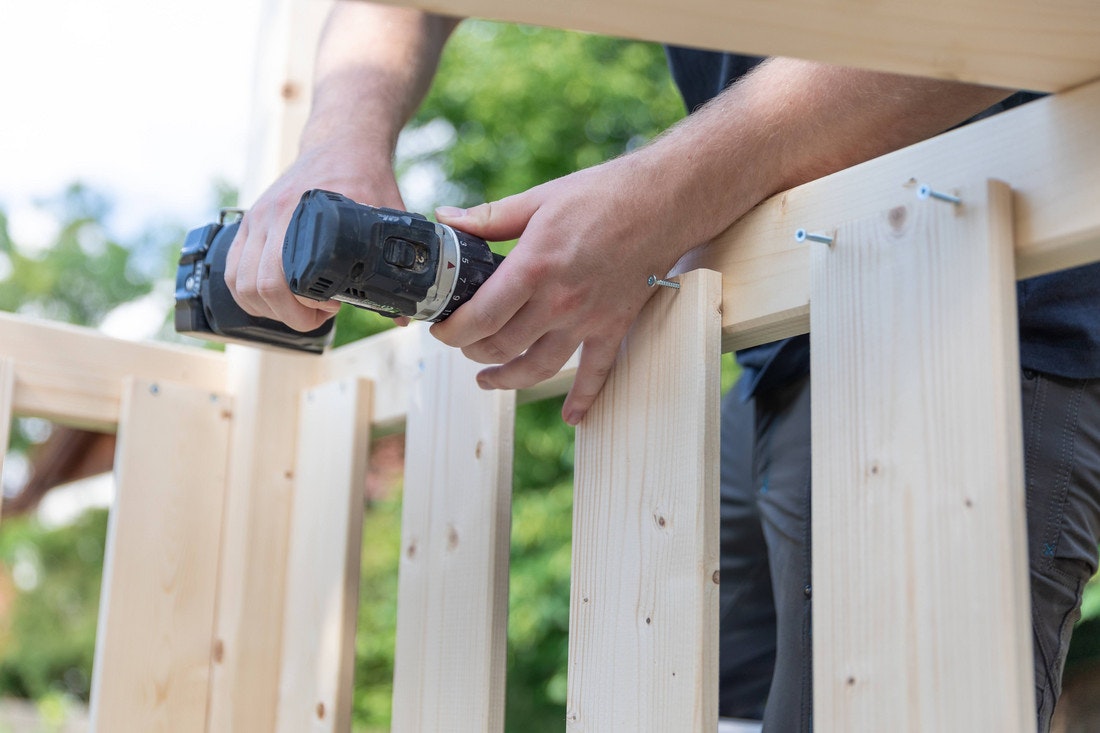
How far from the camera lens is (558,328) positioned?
1.03 metres

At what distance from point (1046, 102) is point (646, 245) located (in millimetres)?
360

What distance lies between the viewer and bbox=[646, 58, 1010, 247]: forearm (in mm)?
982

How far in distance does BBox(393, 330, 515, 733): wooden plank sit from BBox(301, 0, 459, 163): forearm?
28 centimetres

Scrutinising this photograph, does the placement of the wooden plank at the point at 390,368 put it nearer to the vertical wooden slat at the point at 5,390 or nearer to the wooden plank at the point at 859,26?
the vertical wooden slat at the point at 5,390

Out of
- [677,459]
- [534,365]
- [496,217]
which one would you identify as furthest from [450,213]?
[677,459]

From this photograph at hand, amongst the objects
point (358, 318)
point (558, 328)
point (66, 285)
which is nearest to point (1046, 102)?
point (558, 328)

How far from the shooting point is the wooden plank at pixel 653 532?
3.09 ft

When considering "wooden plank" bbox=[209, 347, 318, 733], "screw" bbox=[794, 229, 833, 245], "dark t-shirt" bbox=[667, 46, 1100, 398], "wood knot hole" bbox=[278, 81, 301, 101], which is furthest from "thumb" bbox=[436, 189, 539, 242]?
"wood knot hole" bbox=[278, 81, 301, 101]

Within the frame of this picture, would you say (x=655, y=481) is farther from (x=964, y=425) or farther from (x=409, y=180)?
(x=409, y=180)

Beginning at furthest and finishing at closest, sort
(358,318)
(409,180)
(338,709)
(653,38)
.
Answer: (409,180)
(358,318)
(338,709)
(653,38)

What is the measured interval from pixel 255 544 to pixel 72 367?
362mm

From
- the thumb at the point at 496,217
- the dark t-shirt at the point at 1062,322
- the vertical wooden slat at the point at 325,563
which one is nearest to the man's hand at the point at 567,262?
the thumb at the point at 496,217

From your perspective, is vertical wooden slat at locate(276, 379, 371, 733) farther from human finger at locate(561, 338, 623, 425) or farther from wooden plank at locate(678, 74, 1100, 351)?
wooden plank at locate(678, 74, 1100, 351)

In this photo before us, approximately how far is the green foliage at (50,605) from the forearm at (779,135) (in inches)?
357
